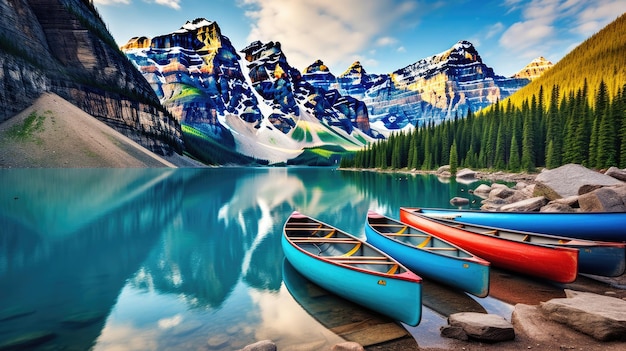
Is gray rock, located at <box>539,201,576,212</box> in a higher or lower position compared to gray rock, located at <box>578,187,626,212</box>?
lower

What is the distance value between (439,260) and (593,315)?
4333 millimetres

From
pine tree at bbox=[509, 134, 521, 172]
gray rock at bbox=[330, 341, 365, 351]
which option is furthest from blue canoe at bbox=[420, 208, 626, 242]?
pine tree at bbox=[509, 134, 521, 172]

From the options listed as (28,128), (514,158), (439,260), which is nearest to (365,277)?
(439,260)

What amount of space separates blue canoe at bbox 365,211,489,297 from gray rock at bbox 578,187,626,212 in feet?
44.9

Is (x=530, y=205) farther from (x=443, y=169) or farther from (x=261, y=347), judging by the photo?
(x=443, y=169)

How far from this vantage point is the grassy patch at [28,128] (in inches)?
3364

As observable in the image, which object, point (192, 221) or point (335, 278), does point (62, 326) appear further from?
point (192, 221)

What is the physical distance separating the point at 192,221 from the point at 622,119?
7715 cm

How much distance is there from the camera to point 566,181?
85.7 feet

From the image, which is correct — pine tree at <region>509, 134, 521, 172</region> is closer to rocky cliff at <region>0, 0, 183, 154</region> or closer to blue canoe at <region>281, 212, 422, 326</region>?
blue canoe at <region>281, 212, 422, 326</region>

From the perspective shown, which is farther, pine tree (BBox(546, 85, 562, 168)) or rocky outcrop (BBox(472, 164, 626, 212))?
pine tree (BBox(546, 85, 562, 168))

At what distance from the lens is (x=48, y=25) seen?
397 feet

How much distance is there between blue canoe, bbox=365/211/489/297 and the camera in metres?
10.4

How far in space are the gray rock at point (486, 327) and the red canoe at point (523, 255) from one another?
15.8 ft
